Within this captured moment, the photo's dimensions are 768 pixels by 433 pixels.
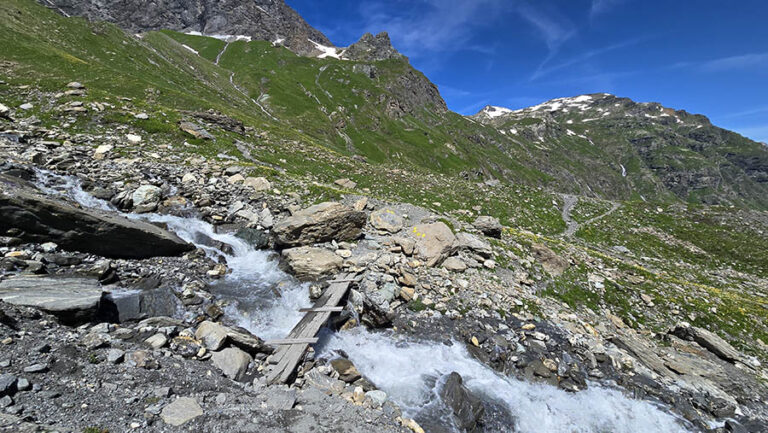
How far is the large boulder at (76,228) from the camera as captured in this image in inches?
399

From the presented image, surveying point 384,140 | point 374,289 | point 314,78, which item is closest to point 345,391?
point 374,289

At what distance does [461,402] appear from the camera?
965 cm

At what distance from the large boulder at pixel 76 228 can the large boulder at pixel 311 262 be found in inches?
213

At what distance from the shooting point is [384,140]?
13725 cm

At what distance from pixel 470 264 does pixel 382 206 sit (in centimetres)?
909

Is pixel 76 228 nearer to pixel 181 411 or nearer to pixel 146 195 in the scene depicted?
pixel 146 195

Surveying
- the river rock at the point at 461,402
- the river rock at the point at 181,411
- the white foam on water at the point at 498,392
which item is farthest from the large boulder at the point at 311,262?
the river rock at the point at 181,411

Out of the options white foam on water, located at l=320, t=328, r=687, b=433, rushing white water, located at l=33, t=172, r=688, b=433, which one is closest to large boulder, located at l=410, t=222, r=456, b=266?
rushing white water, located at l=33, t=172, r=688, b=433

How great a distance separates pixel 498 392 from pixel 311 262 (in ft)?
33.3

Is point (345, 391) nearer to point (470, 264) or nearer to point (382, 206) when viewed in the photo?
point (470, 264)

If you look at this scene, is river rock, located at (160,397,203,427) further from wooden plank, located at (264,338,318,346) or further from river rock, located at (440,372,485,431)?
river rock, located at (440,372,485,431)

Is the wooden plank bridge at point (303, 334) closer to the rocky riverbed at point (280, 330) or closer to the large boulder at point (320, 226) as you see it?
the rocky riverbed at point (280, 330)

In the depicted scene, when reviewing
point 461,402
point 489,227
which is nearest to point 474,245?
point 489,227

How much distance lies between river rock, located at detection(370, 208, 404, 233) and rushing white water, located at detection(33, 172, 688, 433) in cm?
742
